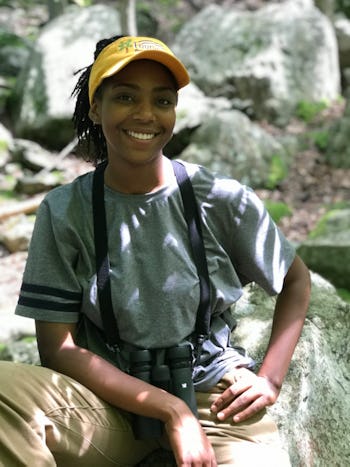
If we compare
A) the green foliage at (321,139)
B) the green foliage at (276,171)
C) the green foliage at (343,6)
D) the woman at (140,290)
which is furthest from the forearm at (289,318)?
the green foliage at (343,6)

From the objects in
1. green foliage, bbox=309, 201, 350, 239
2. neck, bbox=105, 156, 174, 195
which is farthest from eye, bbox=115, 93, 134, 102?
green foliage, bbox=309, 201, 350, 239

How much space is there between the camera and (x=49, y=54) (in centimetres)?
1209

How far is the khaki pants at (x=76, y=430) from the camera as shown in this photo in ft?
6.61

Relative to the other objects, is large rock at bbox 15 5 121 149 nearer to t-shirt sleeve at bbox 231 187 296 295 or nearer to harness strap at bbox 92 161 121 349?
harness strap at bbox 92 161 121 349

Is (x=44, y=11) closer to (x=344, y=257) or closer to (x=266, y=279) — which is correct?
(x=344, y=257)

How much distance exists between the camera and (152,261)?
246cm

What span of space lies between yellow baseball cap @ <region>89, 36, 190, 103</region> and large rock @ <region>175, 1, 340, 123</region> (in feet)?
32.5

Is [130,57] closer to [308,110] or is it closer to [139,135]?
[139,135]

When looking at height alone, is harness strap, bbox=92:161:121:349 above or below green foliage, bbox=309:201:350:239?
above

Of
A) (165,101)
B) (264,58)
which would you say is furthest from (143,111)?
(264,58)

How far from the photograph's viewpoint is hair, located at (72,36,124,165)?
2.76 metres

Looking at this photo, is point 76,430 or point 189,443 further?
point 76,430

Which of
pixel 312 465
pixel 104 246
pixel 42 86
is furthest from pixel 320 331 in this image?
pixel 42 86

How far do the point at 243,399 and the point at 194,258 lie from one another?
0.62 m
